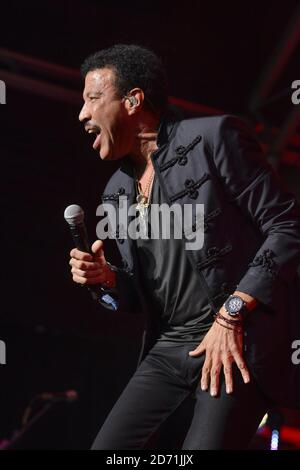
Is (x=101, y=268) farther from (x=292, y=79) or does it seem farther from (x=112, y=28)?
(x=292, y=79)

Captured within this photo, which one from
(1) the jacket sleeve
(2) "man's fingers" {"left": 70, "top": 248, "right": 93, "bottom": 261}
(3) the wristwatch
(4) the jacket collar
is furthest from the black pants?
(4) the jacket collar

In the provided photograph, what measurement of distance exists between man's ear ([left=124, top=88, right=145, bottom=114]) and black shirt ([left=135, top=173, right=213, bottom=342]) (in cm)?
30

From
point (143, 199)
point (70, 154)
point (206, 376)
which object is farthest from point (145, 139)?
point (70, 154)

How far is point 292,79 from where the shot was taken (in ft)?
19.5

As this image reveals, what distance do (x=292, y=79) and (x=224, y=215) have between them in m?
4.16

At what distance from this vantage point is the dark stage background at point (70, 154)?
17.9 ft

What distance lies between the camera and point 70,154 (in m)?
6.61

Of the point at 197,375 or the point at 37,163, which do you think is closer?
the point at 197,375

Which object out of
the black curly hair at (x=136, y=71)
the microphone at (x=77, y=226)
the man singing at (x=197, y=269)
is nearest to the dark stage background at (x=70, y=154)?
the black curly hair at (x=136, y=71)

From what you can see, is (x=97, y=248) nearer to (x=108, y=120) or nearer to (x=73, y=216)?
(x=73, y=216)

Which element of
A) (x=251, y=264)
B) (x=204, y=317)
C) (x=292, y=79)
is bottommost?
(x=204, y=317)

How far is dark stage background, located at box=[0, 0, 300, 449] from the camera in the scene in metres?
5.46
